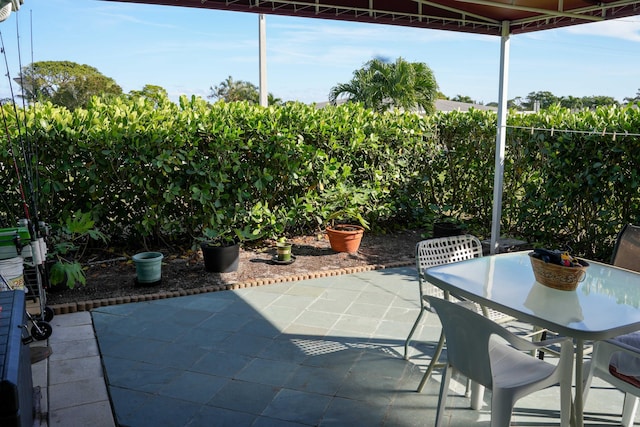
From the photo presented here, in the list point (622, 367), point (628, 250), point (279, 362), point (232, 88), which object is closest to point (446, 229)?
point (628, 250)

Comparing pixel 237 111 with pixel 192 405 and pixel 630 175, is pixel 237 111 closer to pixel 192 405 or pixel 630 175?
pixel 192 405

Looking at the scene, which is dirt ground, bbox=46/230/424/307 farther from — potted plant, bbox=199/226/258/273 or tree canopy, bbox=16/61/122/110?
tree canopy, bbox=16/61/122/110

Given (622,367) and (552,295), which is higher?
(552,295)

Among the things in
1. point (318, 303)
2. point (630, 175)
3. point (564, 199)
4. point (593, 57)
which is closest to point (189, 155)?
point (318, 303)

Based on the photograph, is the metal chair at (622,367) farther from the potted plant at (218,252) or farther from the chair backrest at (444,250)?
the potted plant at (218,252)

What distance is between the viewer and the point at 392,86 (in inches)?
637

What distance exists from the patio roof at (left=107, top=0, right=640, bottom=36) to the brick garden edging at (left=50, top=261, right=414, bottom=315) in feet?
8.15

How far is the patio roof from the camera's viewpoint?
405 cm

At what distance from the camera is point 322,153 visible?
596cm

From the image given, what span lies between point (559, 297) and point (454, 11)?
10.4 feet

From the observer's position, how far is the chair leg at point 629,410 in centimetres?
251

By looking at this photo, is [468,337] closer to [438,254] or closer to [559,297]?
[559,297]

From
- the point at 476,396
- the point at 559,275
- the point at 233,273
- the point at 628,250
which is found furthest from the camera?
the point at 233,273

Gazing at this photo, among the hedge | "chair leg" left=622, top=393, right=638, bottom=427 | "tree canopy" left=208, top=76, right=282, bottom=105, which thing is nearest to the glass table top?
"chair leg" left=622, top=393, right=638, bottom=427
